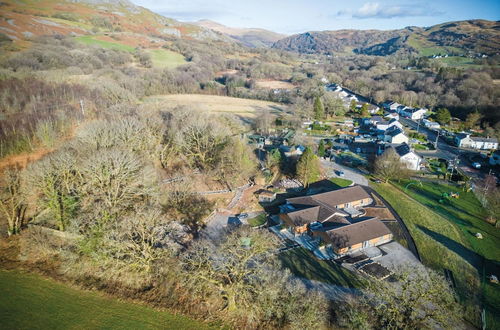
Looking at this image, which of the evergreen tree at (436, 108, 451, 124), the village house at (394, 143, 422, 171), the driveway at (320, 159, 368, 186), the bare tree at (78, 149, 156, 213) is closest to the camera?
the bare tree at (78, 149, 156, 213)

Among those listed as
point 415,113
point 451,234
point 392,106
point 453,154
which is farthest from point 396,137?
point 392,106

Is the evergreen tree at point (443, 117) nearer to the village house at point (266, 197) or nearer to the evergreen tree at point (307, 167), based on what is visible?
the evergreen tree at point (307, 167)

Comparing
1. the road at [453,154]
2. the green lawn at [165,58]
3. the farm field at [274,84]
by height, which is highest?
the green lawn at [165,58]

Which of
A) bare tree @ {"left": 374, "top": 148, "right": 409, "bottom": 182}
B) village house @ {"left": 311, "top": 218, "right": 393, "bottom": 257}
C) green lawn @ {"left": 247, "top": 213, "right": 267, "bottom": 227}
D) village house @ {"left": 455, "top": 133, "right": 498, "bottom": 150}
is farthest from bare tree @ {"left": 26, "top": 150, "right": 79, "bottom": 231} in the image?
village house @ {"left": 455, "top": 133, "right": 498, "bottom": 150}

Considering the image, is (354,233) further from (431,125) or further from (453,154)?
(431,125)

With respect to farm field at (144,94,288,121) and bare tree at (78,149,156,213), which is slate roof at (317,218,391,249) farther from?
farm field at (144,94,288,121)

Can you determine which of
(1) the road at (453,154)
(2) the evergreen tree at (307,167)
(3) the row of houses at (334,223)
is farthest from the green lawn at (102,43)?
(1) the road at (453,154)
